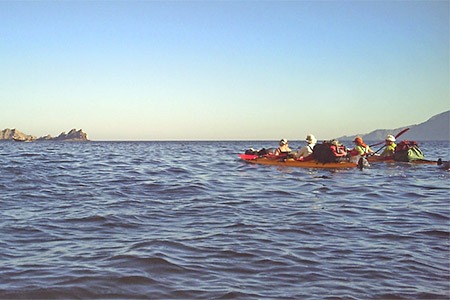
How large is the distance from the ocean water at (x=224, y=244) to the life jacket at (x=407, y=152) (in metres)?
10.6

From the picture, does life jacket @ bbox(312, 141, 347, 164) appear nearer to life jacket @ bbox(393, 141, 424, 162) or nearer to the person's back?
the person's back

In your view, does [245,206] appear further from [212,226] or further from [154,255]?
[154,255]

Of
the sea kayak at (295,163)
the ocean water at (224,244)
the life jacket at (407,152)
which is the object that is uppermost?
the life jacket at (407,152)

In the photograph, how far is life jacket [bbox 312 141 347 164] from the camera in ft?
67.6

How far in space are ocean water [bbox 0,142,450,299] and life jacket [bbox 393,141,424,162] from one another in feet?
34.9

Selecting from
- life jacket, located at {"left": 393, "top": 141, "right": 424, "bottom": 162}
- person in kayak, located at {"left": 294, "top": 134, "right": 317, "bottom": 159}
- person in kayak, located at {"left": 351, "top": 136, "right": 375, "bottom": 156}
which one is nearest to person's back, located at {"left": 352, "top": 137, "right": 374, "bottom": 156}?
person in kayak, located at {"left": 351, "top": 136, "right": 375, "bottom": 156}

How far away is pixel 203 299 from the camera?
4453mm

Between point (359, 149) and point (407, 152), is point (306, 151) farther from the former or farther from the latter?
point (407, 152)

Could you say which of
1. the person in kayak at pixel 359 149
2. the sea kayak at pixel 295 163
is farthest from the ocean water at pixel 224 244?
the person in kayak at pixel 359 149

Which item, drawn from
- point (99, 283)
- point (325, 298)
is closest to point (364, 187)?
point (325, 298)

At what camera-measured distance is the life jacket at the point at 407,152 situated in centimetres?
2275

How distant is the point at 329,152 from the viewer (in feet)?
67.5

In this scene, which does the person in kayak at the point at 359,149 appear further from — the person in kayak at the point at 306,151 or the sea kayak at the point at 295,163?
the person in kayak at the point at 306,151

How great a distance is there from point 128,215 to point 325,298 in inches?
219
